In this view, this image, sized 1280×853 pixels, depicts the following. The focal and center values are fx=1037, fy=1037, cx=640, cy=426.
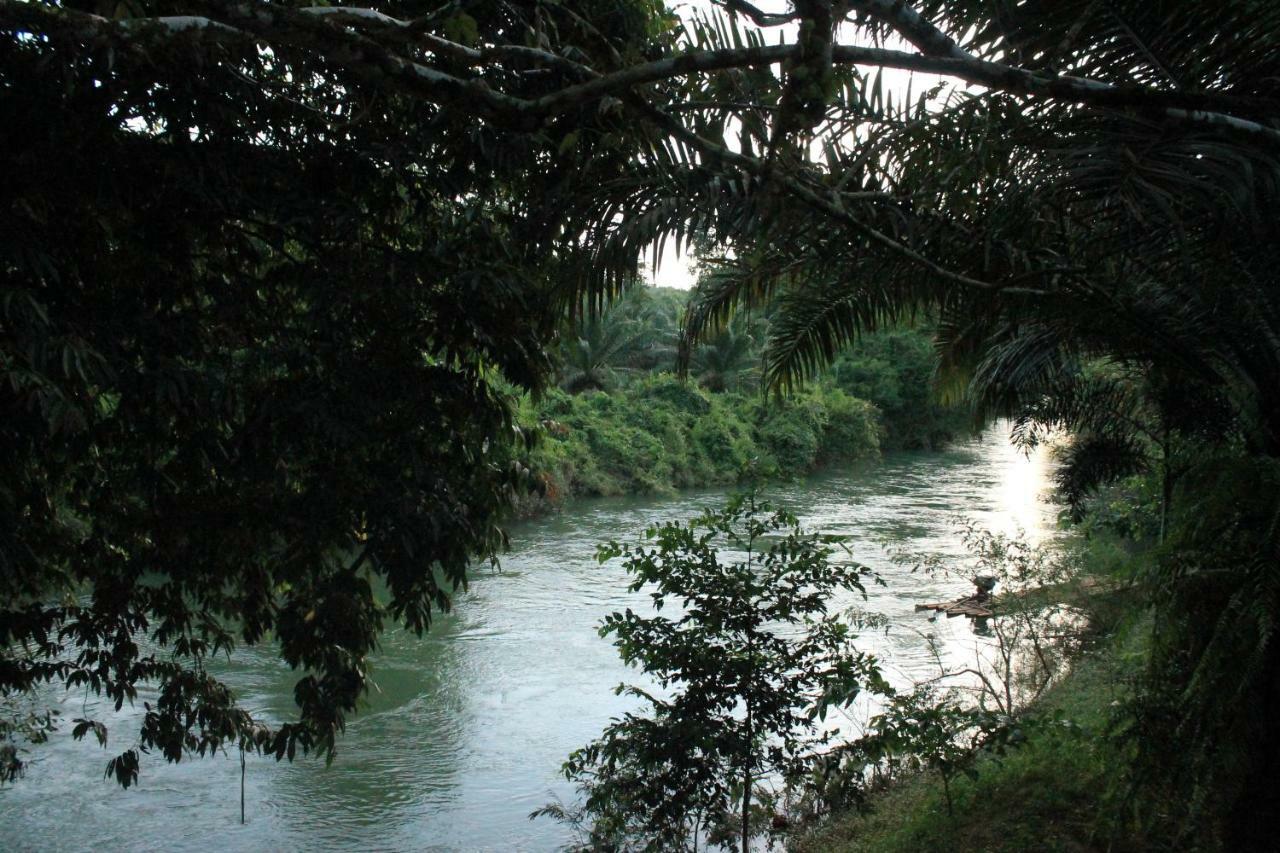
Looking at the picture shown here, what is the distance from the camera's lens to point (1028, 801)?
532cm

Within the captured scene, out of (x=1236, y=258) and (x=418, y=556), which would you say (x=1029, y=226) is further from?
(x=418, y=556)

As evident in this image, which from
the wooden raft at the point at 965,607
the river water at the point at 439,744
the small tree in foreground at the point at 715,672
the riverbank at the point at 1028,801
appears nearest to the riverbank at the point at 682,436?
the river water at the point at 439,744

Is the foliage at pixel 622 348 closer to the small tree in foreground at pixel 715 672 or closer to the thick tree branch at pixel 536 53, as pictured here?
the small tree in foreground at pixel 715 672

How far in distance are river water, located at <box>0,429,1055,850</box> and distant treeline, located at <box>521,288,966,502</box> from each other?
6842 mm

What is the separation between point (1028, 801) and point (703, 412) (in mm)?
20296

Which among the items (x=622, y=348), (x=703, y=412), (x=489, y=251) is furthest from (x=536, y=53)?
(x=622, y=348)

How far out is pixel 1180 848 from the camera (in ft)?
14.2

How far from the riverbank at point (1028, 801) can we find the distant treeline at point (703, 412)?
12837mm

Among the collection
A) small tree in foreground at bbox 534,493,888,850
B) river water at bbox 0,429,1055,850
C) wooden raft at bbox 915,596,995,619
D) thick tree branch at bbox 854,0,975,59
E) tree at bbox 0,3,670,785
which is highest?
thick tree branch at bbox 854,0,975,59

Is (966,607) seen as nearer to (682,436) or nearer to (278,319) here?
(278,319)

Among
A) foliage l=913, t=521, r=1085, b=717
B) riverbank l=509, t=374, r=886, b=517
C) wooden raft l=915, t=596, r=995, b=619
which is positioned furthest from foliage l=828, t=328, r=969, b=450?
foliage l=913, t=521, r=1085, b=717

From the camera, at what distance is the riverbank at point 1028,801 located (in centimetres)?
459

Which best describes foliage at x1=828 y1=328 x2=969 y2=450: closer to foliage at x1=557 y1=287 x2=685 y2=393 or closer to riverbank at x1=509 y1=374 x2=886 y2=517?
riverbank at x1=509 y1=374 x2=886 y2=517

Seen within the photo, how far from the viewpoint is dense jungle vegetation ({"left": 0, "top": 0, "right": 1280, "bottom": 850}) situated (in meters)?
3.23
